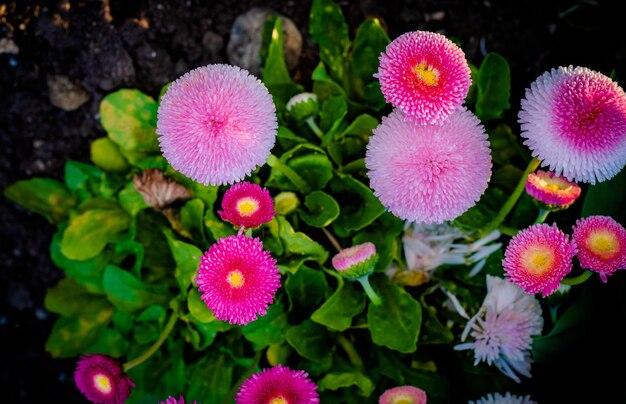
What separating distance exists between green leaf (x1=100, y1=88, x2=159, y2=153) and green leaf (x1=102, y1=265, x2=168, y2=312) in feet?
1.07

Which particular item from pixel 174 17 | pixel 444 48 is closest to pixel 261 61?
pixel 174 17

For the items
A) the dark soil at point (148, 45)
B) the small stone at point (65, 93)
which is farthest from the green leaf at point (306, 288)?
the small stone at point (65, 93)

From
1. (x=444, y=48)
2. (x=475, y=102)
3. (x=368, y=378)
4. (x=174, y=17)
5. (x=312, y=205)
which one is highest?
(x=444, y=48)

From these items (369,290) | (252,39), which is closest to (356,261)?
(369,290)

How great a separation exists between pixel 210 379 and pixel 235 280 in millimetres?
506

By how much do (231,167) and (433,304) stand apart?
2.41 ft

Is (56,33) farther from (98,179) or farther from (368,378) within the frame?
(368,378)

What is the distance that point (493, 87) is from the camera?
1371 mm

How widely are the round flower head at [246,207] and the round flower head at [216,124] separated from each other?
0.07 metres

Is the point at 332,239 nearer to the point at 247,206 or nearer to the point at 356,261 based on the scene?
the point at 356,261

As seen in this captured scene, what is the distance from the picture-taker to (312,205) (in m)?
1.33

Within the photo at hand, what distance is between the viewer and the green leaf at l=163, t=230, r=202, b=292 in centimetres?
128

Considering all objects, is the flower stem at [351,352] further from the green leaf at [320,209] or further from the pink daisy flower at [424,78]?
the pink daisy flower at [424,78]

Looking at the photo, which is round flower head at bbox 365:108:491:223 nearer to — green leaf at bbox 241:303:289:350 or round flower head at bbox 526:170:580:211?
round flower head at bbox 526:170:580:211
